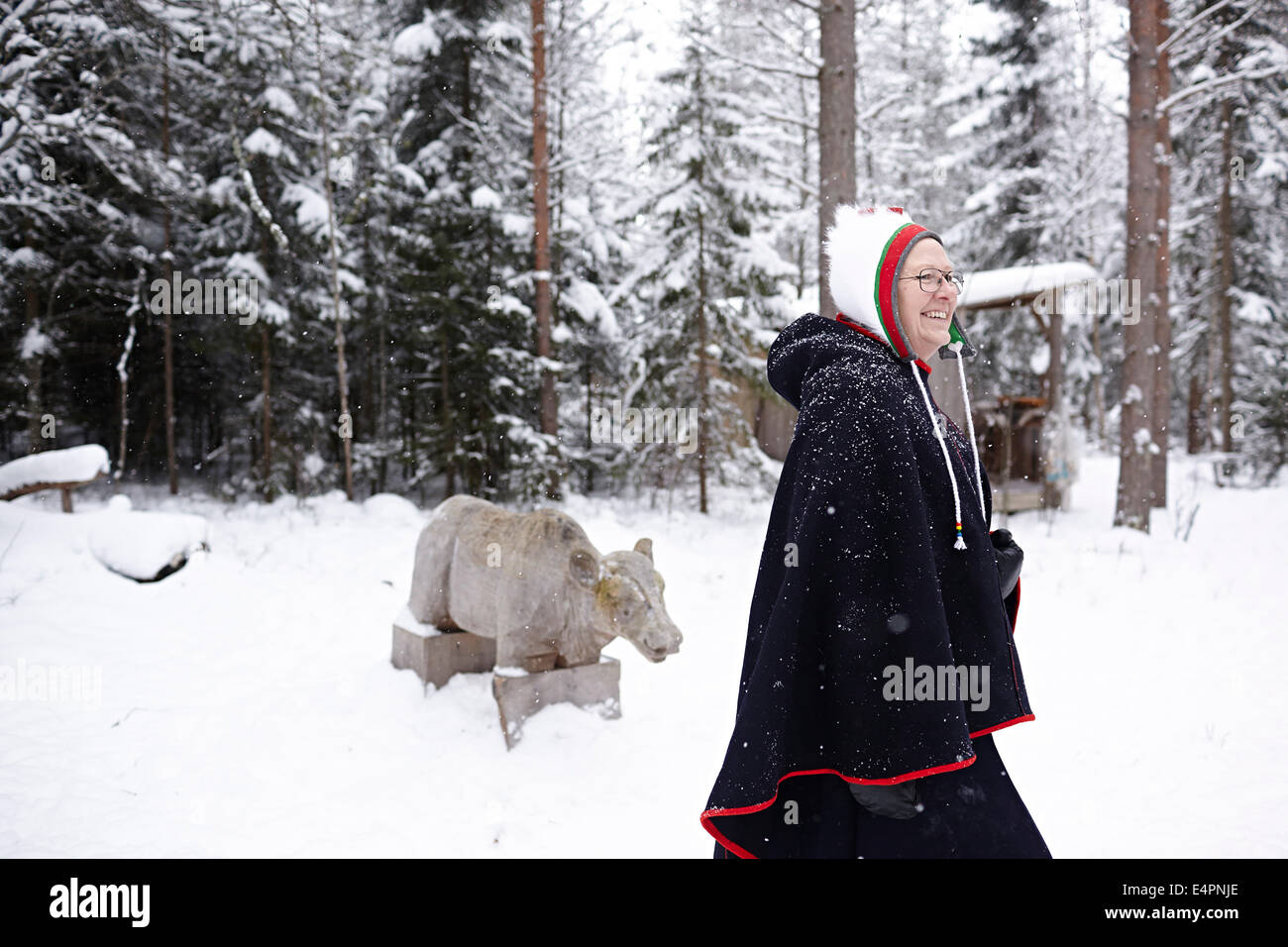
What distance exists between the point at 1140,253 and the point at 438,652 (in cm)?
1097

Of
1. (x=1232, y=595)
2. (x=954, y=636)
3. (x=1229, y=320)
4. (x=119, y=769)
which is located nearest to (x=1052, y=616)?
(x=1232, y=595)

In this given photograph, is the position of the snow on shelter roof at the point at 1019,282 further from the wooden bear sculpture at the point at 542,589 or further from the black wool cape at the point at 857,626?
the black wool cape at the point at 857,626

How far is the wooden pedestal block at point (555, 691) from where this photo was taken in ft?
17.3

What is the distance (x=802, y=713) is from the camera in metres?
2.16

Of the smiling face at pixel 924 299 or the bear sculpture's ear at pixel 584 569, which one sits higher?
the smiling face at pixel 924 299

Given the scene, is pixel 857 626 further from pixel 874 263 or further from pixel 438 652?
pixel 438 652

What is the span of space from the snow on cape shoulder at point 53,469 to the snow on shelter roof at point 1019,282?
12.9 meters

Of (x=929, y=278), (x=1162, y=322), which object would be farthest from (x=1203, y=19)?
(x=929, y=278)

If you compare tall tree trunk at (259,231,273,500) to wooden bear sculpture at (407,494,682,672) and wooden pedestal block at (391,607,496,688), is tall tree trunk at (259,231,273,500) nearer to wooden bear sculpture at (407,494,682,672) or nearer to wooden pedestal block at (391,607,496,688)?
wooden pedestal block at (391,607,496,688)

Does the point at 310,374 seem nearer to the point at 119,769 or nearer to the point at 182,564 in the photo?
the point at 182,564

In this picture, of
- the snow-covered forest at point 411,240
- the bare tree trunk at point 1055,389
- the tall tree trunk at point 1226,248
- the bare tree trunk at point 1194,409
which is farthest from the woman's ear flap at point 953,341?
the bare tree trunk at point 1194,409

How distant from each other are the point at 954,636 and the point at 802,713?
0.50 meters

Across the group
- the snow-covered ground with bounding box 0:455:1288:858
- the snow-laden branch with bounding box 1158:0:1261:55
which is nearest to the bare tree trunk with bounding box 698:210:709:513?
the snow-covered ground with bounding box 0:455:1288:858
